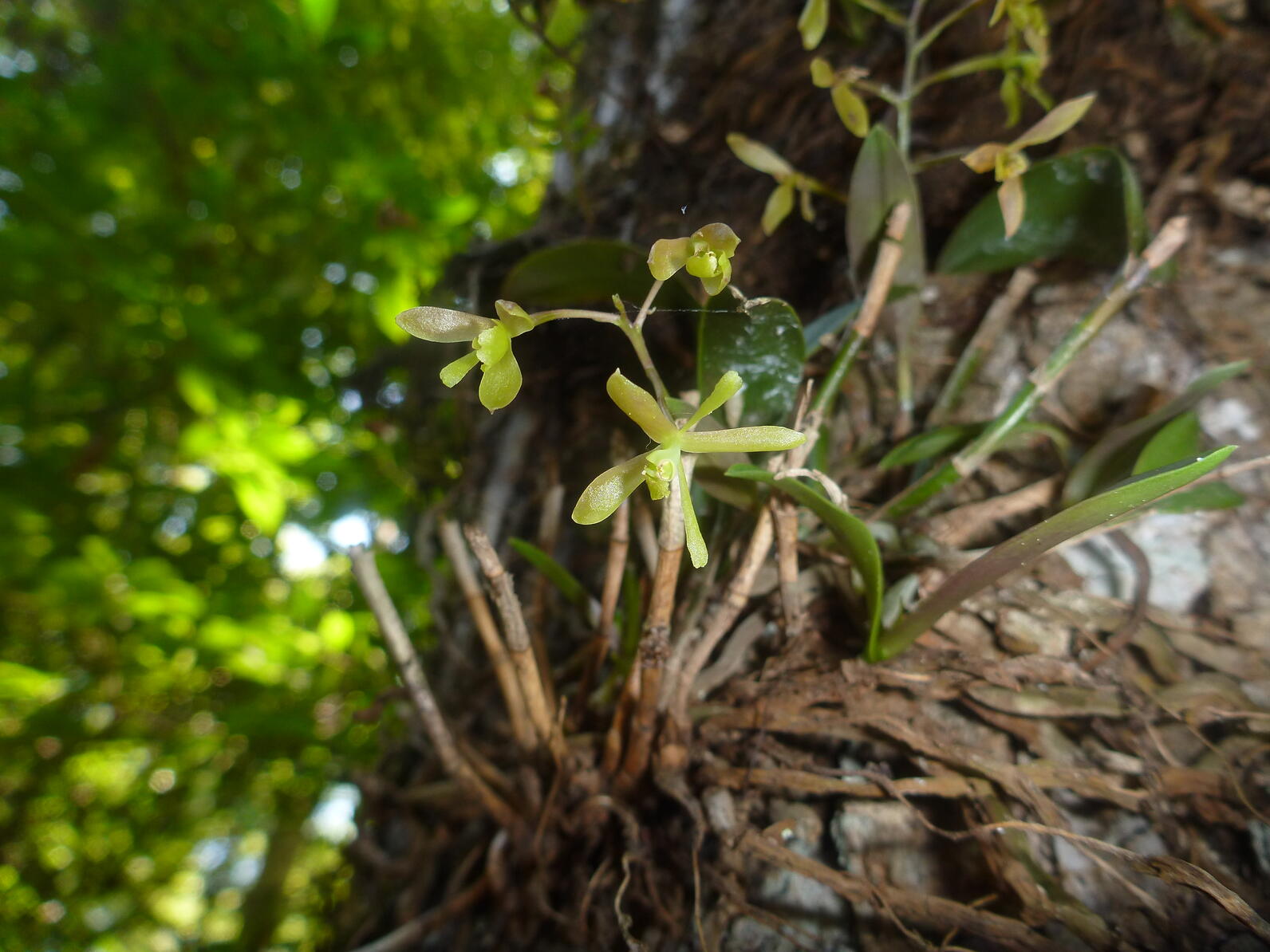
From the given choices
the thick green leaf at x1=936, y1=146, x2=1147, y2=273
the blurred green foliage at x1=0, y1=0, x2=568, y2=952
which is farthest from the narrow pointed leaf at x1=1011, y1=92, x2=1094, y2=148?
the blurred green foliage at x1=0, y1=0, x2=568, y2=952

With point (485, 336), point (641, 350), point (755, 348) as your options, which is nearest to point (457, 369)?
point (485, 336)

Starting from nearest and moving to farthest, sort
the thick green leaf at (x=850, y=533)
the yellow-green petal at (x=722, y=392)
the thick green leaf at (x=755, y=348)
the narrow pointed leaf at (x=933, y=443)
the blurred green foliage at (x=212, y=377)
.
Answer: the yellow-green petal at (x=722, y=392), the thick green leaf at (x=850, y=533), the thick green leaf at (x=755, y=348), the narrow pointed leaf at (x=933, y=443), the blurred green foliage at (x=212, y=377)

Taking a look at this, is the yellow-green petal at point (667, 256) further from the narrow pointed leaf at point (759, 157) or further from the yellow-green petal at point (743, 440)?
the narrow pointed leaf at point (759, 157)

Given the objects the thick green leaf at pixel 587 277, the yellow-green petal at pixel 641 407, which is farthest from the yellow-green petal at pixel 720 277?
the thick green leaf at pixel 587 277

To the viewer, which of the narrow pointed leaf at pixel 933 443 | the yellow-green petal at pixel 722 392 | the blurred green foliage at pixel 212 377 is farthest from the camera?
the blurred green foliage at pixel 212 377

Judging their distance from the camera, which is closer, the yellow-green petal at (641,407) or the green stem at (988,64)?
the yellow-green petal at (641,407)

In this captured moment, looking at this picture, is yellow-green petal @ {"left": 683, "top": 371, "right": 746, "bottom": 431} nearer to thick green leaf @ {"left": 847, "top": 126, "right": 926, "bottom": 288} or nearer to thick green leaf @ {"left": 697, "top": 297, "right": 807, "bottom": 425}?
thick green leaf @ {"left": 697, "top": 297, "right": 807, "bottom": 425}

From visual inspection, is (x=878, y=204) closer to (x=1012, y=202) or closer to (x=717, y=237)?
(x=1012, y=202)

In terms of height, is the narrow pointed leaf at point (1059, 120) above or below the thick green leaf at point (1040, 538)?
above
